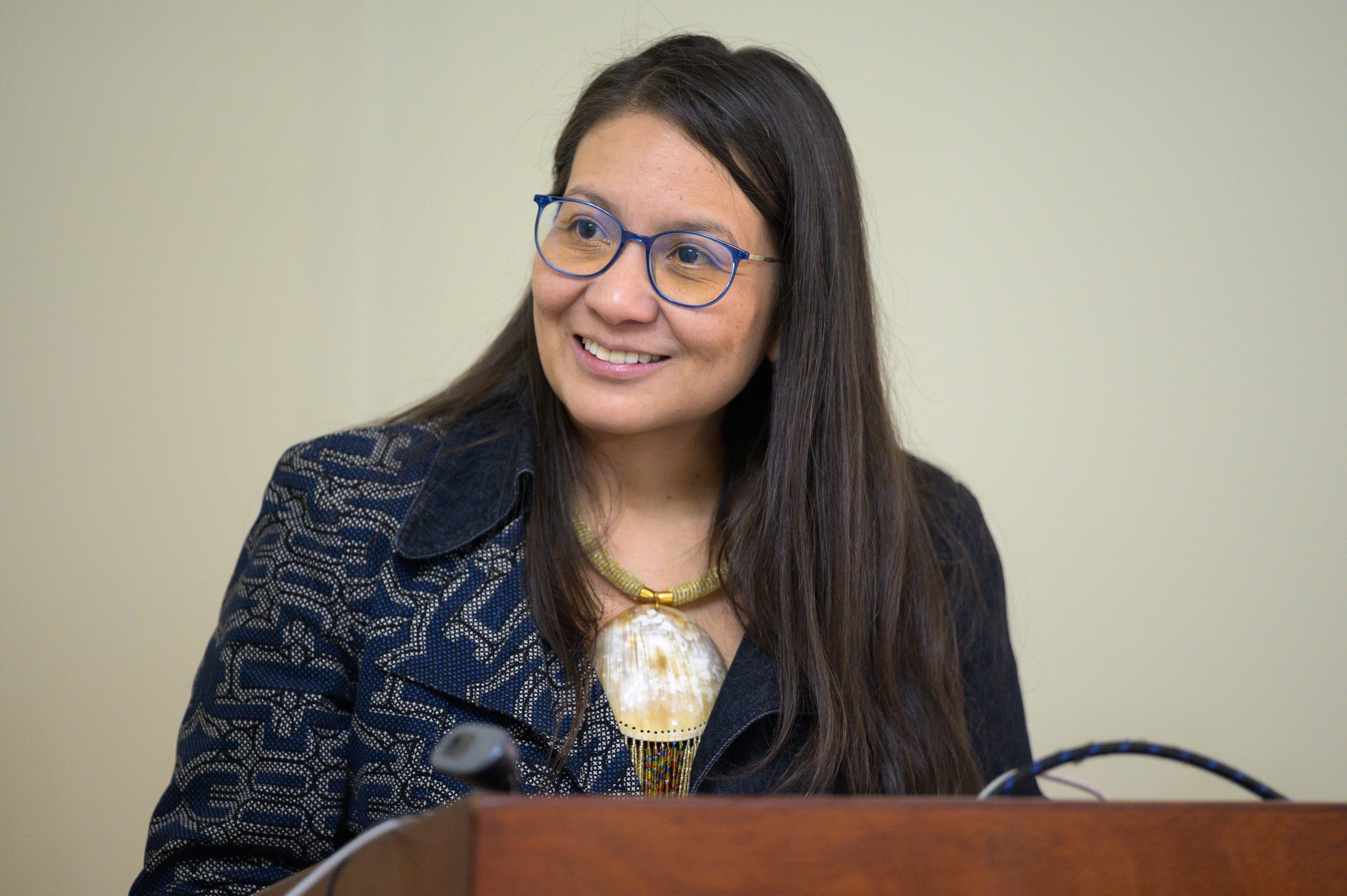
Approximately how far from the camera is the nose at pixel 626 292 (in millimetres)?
1273

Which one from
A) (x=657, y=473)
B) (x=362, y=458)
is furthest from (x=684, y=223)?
(x=362, y=458)

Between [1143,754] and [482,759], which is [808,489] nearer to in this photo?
[1143,754]

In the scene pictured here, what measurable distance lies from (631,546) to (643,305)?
0.33m

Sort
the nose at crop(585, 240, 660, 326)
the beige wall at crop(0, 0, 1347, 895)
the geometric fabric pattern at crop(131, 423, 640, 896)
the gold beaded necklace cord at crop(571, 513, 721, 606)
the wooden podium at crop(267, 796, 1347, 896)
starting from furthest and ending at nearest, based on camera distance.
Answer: the beige wall at crop(0, 0, 1347, 895) < the gold beaded necklace cord at crop(571, 513, 721, 606) < the nose at crop(585, 240, 660, 326) < the geometric fabric pattern at crop(131, 423, 640, 896) < the wooden podium at crop(267, 796, 1347, 896)

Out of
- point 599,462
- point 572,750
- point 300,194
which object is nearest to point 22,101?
point 300,194

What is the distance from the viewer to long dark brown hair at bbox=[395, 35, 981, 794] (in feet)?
4.32

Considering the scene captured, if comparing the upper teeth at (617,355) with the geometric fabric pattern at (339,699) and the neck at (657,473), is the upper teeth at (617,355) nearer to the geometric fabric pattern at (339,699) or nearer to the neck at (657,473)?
the neck at (657,473)

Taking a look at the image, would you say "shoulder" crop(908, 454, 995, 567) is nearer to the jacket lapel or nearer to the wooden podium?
the jacket lapel

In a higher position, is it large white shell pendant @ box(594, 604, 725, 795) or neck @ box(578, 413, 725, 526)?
neck @ box(578, 413, 725, 526)

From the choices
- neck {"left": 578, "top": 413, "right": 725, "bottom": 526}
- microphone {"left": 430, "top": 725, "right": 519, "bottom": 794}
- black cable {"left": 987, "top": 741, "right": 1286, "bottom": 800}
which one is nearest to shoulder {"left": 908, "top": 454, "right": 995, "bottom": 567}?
neck {"left": 578, "top": 413, "right": 725, "bottom": 526}

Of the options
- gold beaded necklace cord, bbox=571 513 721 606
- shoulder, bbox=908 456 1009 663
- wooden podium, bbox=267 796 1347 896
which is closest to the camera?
wooden podium, bbox=267 796 1347 896

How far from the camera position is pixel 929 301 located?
7.62 ft

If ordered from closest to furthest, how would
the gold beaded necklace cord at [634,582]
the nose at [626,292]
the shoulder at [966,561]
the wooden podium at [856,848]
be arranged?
the wooden podium at [856,848] → the nose at [626,292] → the gold beaded necklace cord at [634,582] → the shoulder at [966,561]

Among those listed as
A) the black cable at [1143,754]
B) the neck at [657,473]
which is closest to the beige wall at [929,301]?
the neck at [657,473]
